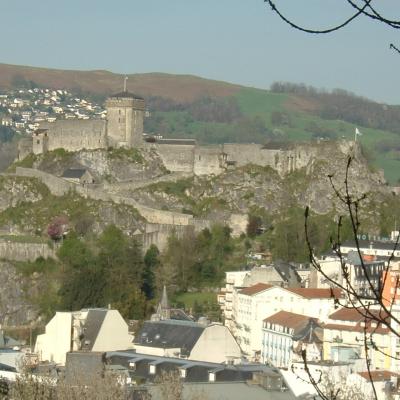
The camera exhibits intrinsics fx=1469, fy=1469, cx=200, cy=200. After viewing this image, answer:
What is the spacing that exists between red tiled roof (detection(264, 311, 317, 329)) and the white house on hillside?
6.00 metres

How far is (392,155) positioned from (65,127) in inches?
2608

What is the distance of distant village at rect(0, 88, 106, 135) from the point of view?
158m

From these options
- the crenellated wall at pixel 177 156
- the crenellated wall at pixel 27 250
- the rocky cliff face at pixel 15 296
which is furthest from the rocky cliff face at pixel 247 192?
the rocky cliff face at pixel 15 296

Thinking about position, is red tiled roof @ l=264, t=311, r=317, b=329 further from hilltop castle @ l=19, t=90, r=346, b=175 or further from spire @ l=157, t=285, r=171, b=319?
hilltop castle @ l=19, t=90, r=346, b=175

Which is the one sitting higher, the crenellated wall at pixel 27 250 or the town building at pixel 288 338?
the crenellated wall at pixel 27 250

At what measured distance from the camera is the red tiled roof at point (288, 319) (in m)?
55.0

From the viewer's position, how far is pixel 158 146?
246ft

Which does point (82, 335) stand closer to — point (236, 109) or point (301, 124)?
point (301, 124)

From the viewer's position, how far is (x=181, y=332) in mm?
51812

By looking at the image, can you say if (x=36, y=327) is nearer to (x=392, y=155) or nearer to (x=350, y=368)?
(x=350, y=368)

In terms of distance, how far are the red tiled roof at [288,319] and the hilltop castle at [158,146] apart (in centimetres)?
1699

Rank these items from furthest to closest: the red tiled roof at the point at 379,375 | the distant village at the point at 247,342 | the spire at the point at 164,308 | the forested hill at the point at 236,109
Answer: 1. the forested hill at the point at 236,109
2. the spire at the point at 164,308
3. the distant village at the point at 247,342
4. the red tiled roof at the point at 379,375

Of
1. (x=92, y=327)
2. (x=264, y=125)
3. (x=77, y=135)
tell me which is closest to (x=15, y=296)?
(x=77, y=135)

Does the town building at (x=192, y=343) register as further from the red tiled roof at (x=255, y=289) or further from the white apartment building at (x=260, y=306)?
the red tiled roof at (x=255, y=289)
